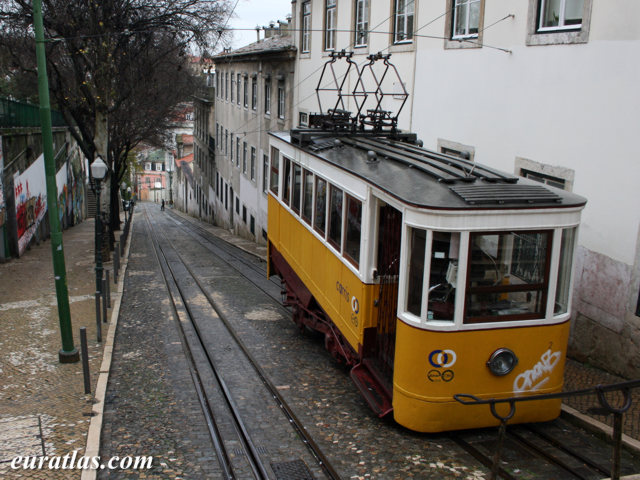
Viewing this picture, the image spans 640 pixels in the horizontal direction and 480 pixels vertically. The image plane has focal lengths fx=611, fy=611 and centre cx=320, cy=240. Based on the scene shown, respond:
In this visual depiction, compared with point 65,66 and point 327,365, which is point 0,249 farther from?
point 327,365

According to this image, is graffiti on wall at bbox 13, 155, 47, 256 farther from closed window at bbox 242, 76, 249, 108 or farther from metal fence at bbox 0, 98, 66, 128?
closed window at bbox 242, 76, 249, 108

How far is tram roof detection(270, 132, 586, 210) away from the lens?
5836 mm

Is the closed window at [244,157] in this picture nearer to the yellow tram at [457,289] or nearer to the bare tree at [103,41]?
the bare tree at [103,41]

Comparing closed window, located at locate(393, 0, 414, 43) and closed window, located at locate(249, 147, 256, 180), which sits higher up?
closed window, located at locate(393, 0, 414, 43)

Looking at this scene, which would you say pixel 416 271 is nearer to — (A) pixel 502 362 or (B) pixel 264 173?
(A) pixel 502 362

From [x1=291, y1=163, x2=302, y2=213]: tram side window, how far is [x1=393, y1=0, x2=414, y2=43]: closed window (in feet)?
18.8

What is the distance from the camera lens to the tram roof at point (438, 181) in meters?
5.84

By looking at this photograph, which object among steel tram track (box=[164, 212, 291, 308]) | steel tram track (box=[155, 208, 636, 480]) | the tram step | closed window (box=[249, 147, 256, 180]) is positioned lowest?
steel tram track (box=[164, 212, 291, 308])

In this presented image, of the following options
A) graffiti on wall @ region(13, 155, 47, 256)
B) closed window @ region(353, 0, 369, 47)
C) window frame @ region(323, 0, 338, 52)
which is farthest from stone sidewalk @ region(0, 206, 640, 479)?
window frame @ region(323, 0, 338, 52)

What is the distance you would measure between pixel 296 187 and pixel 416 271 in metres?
4.36

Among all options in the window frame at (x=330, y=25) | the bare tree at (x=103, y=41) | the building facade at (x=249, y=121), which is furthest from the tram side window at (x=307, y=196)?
the building facade at (x=249, y=121)

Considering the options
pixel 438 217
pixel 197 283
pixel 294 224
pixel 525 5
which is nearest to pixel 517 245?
pixel 438 217

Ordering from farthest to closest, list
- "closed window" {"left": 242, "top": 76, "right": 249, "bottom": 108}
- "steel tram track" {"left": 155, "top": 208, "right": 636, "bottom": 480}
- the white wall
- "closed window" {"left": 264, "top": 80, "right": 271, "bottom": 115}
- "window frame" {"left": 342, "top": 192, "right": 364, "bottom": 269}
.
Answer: "closed window" {"left": 242, "top": 76, "right": 249, "bottom": 108} → "closed window" {"left": 264, "top": 80, "right": 271, "bottom": 115} → the white wall → "window frame" {"left": 342, "top": 192, "right": 364, "bottom": 269} → "steel tram track" {"left": 155, "top": 208, "right": 636, "bottom": 480}

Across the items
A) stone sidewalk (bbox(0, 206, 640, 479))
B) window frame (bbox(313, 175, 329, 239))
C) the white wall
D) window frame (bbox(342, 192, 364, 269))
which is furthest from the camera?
window frame (bbox(313, 175, 329, 239))
